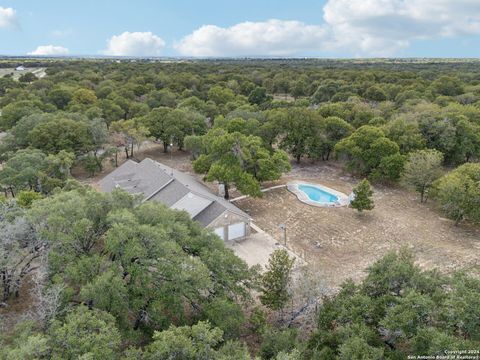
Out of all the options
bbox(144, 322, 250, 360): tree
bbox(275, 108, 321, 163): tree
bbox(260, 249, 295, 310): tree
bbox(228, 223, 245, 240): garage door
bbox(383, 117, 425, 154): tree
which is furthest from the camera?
bbox(275, 108, 321, 163): tree

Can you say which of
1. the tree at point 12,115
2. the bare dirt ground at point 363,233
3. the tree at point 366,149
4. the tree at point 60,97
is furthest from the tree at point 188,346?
the tree at point 60,97

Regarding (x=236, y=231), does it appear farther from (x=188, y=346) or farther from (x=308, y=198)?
(x=188, y=346)

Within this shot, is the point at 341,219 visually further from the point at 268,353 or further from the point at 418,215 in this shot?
the point at 268,353

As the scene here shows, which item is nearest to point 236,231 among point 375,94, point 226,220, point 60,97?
point 226,220

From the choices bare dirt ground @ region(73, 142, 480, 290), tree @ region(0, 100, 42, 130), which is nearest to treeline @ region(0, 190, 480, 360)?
bare dirt ground @ region(73, 142, 480, 290)

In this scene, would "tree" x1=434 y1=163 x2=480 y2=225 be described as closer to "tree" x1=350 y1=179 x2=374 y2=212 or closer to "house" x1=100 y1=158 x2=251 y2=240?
"tree" x1=350 y1=179 x2=374 y2=212

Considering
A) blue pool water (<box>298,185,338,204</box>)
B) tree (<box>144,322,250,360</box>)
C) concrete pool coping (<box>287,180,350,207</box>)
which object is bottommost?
blue pool water (<box>298,185,338,204</box>)

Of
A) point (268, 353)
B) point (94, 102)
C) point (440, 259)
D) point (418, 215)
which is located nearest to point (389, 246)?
point (440, 259)
